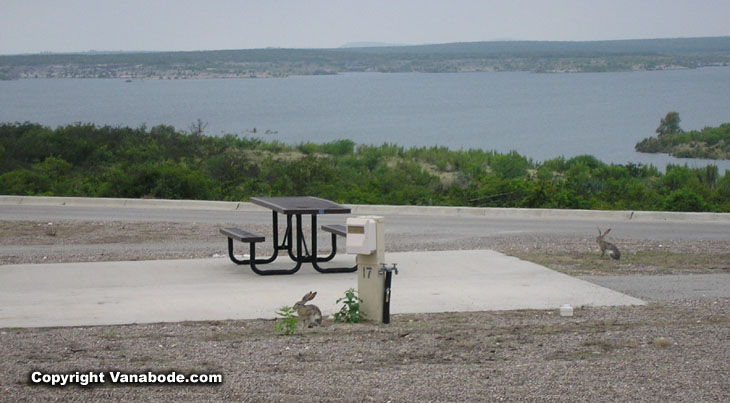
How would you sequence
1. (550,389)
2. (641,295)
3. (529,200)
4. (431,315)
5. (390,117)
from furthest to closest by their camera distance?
1. (390,117)
2. (529,200)
3. (641,295)
4. (431,315)
5. (550,389)

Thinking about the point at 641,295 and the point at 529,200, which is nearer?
the point at 641,295

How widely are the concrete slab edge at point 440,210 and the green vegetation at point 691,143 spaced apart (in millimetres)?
36132

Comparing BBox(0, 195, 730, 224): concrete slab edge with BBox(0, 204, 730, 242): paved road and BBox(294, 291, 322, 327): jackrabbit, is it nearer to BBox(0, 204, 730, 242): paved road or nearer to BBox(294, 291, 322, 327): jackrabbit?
BBox(0, 204, 730, 242): paved road

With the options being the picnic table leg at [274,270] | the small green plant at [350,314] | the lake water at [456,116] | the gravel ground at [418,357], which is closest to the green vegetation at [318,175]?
the picnic table leg at [274,270]

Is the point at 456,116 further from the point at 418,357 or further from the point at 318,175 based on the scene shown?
the point at 418,357

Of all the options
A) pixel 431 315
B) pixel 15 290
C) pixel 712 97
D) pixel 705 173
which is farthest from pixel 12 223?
pixel 712 97

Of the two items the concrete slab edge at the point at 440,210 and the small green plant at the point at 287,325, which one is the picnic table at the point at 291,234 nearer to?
the small green plant at the point at 287,325

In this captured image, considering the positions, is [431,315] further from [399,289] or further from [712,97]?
[712,97]

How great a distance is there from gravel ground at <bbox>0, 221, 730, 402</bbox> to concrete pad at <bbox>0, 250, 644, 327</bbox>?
0.44 metres

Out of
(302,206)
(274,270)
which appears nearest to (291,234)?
(302,206)

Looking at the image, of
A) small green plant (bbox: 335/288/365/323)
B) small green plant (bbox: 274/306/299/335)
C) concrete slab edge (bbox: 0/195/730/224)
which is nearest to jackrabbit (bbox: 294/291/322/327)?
small green plant (bbox: 274/306/299/335)

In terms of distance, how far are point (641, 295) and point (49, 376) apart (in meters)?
6.35

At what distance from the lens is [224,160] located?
32781 mm

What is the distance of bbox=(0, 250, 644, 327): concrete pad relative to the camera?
9.00m
